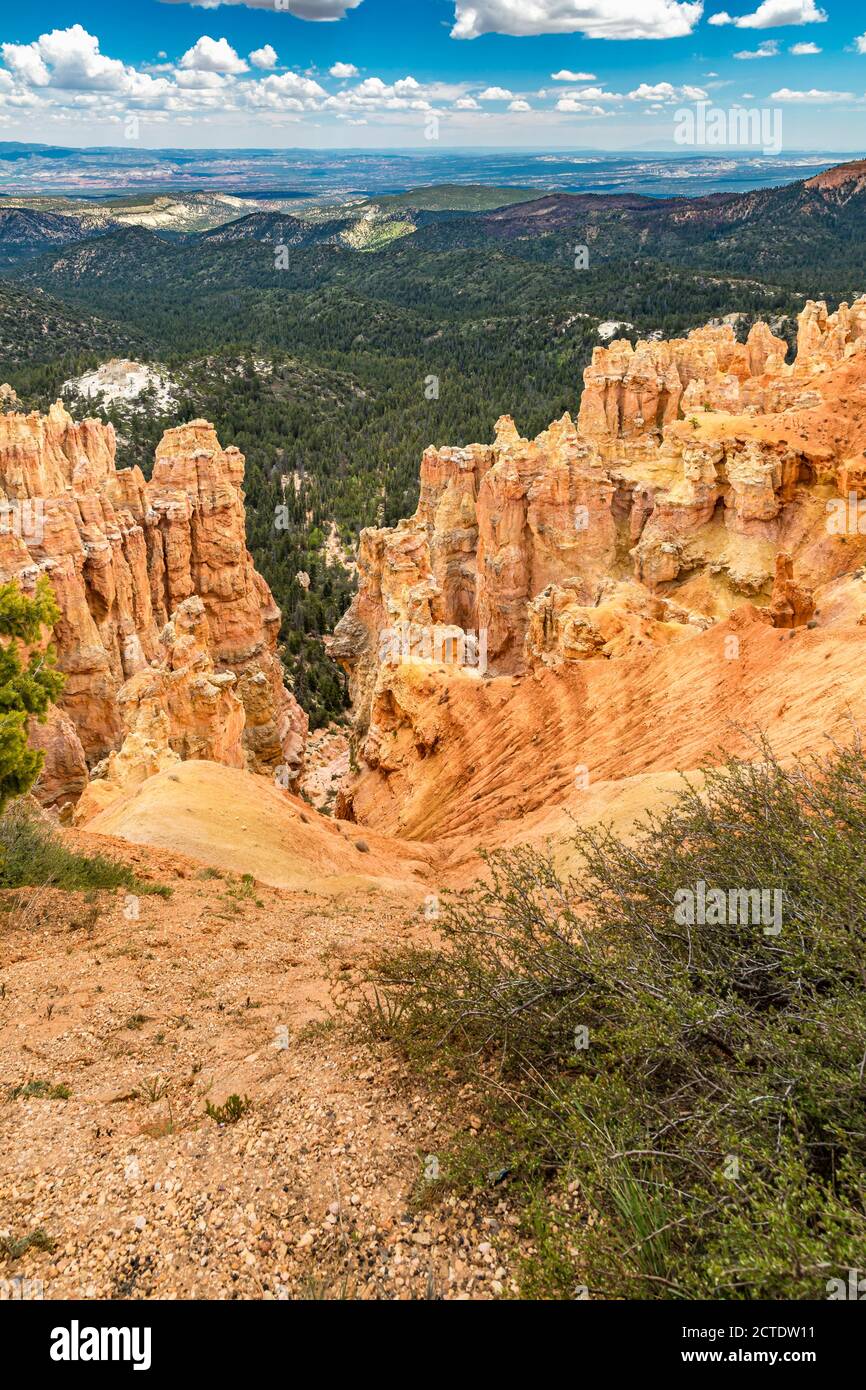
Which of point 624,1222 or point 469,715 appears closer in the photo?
point 624,1222

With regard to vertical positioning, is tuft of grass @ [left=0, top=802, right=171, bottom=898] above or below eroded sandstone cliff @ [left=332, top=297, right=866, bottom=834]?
below

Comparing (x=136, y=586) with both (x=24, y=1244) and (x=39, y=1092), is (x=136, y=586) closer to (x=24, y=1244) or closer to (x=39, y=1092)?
(x=39, y=1092)

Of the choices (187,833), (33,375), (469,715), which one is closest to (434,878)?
(187,833)

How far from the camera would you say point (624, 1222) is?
4.34m

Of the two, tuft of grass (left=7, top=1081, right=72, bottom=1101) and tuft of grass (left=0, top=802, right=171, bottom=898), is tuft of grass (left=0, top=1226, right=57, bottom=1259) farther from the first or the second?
tuft of grass (left=0, top=802, right=171, bottom=898)

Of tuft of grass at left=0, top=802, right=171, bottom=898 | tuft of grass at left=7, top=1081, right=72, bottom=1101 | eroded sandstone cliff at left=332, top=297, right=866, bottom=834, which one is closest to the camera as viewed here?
tuft of grass at left=7, top=1081, right=72, bottom=1101

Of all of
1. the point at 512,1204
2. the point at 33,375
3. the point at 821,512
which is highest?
the point at 33,375

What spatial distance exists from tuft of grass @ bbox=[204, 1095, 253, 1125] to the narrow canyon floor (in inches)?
2.3

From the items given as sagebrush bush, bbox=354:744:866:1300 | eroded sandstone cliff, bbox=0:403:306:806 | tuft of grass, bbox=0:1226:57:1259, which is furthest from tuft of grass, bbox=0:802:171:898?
eroded sandstone cliff, bbox=0:403:306:806

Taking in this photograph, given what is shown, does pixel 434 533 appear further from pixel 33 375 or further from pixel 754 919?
pixel 33 375

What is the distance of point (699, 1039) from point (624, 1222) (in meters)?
1.50

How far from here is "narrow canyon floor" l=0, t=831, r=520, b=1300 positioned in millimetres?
4973

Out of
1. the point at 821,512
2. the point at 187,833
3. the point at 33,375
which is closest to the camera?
the point at 187,833
